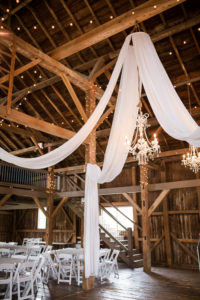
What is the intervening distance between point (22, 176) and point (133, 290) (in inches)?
266

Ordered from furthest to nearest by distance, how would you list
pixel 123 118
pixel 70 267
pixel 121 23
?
pixel 70 267 → pixel 123 118 → pixel 121 23

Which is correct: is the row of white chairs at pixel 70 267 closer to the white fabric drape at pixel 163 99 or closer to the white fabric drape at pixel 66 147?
the white fabric drape at pixel 66 147

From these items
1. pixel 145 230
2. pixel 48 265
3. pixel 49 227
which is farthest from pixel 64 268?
pixel 49 227

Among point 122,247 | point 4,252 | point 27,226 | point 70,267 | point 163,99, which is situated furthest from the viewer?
point 27,226

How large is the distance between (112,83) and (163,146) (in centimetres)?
696

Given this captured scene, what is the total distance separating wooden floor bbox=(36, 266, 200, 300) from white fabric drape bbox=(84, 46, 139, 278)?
577mm

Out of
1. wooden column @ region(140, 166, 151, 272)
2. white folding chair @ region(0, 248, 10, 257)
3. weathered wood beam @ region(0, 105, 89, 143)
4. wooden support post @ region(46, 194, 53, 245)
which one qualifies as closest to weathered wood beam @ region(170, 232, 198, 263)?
wooden column @ region(140, 166, 151, 272)

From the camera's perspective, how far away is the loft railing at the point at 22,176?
33.8 feet

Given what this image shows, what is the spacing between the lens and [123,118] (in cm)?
524

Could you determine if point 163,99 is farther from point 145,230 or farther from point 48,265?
point 145,230

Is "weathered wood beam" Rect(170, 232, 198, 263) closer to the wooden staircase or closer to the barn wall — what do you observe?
the wooden staircase

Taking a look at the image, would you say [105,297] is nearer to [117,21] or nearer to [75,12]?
[117,21]

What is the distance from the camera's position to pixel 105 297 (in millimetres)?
5238

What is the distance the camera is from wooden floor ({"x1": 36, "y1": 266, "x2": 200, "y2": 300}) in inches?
209
